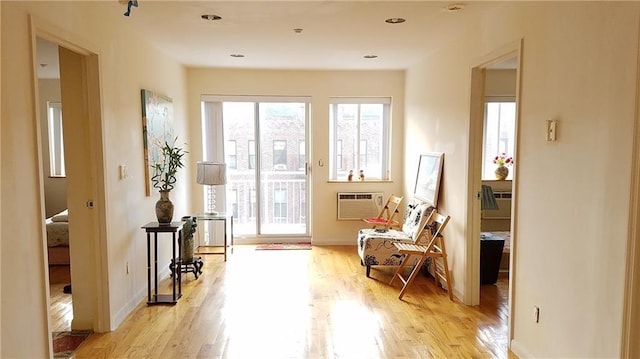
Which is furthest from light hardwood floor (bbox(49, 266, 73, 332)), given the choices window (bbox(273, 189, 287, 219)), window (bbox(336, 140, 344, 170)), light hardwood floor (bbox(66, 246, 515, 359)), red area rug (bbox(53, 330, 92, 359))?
window (bbox(336, 140, 344, 170))

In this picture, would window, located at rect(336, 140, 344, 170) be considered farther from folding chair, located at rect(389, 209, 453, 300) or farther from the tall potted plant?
the tall potted plant

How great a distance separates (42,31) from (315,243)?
440cm

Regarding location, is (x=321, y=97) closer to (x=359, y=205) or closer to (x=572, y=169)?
(x=359, y=205)

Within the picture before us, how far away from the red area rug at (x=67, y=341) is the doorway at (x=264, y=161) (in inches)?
123

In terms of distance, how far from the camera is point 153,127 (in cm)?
416

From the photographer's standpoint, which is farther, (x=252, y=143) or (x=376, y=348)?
(x=252, y=143)

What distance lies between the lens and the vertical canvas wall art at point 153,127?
396 centimetres

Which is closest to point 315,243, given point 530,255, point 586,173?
point 530,255

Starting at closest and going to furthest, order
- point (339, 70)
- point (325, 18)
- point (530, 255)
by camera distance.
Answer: point (530, 255) < point (325, 18) < point (339, 70)

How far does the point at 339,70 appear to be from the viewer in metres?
5.88

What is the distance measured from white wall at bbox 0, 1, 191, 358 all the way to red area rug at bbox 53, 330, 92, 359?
0.62 ft

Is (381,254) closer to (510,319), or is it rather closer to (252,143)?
(510,319)

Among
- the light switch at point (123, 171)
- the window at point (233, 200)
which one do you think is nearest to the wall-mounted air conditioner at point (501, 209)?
the window at point (233, 200)

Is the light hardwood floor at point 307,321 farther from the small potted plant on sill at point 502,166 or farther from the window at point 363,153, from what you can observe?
the window at point 363,153
